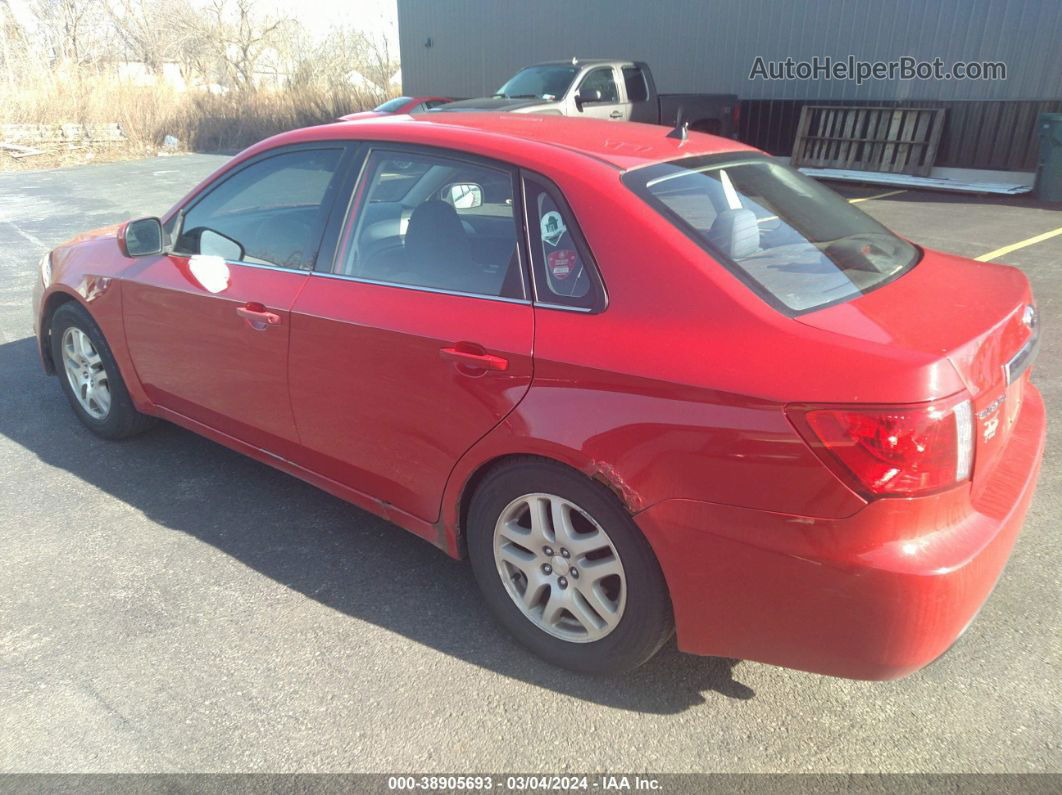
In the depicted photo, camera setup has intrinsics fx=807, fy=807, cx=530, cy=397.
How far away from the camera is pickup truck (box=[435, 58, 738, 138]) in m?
12.2

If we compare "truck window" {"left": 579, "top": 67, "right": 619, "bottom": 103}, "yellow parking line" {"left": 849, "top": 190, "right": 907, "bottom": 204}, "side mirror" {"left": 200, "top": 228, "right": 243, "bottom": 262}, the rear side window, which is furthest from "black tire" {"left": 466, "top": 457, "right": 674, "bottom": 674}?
"truck window" {"left": 579, "top": 67, "right": 619, "bottom": 103}

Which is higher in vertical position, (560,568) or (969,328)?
(969,328)

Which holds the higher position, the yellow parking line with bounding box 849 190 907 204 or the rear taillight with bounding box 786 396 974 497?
the rear taillight with bounding box 786 396 974 497

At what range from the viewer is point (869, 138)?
47.8 ft

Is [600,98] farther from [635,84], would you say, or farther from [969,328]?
[969,328]

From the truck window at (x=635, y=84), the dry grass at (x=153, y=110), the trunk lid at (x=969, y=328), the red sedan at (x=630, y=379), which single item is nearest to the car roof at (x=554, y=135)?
the red sedan at (x=630, y=379)

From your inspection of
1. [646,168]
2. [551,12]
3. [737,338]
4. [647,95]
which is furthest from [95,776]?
[551,12]

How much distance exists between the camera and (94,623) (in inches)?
114

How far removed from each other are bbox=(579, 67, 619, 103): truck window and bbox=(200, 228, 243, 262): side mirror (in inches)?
407

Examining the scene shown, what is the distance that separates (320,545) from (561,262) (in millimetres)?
1681

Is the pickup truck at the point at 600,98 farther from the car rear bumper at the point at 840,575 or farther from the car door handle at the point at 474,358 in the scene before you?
the car rear bumper at the point at 840,575

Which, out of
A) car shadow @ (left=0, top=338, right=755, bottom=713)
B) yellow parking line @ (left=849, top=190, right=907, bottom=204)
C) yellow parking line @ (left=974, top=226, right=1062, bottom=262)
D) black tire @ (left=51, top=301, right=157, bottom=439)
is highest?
black tire @ (left=51, top=301, right=157, bottom=439)

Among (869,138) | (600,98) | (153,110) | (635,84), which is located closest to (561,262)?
(600,98)

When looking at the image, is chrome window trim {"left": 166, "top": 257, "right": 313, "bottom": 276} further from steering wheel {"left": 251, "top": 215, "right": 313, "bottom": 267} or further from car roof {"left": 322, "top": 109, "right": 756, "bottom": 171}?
car roof {"left": 322, "top": 109, "right": 756, "bottom": 171}
